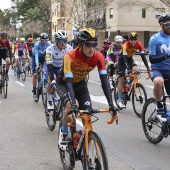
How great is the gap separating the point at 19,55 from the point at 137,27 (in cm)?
3320

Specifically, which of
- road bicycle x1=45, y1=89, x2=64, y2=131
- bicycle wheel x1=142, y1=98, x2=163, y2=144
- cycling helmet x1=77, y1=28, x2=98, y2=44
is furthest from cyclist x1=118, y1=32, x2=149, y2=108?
cycling helmet x1=77, y1=28, x2=98, y2=44

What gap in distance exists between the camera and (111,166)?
5.50m

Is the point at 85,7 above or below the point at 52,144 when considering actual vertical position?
above

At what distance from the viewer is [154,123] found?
6609 millimetres

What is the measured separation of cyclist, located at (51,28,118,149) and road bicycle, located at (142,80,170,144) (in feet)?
5.63

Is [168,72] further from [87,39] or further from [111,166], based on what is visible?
[87,39]

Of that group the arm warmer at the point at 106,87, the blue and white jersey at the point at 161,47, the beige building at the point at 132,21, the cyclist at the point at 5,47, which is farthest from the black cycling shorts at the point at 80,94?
the beige building at the point at 132,21

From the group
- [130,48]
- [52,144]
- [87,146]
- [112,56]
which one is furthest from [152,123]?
[112,56]

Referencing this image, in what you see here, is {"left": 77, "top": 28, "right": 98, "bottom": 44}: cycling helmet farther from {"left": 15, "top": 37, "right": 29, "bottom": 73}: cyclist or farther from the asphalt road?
{"left": 15, "top": 37, "right": 29, "bottom": 73}: cyclist

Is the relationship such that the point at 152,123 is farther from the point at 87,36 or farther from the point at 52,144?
the point at 87,36

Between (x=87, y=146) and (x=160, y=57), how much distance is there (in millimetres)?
2618

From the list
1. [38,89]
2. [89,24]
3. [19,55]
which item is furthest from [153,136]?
[89,24]

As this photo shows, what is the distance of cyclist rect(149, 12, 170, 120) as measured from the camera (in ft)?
20.4

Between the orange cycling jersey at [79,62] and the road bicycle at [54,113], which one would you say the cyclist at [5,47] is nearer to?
the road bicycle at [54,113]
